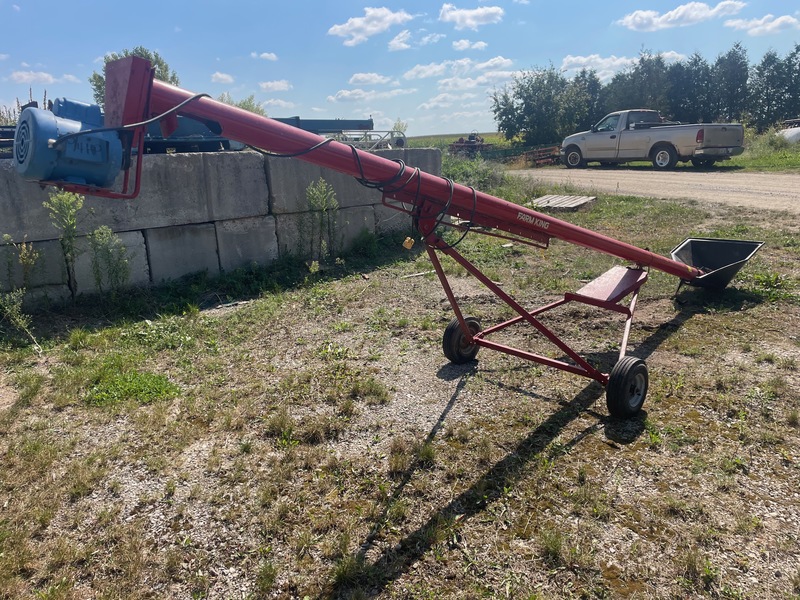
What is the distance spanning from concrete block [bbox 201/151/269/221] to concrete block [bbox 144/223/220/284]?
311mm

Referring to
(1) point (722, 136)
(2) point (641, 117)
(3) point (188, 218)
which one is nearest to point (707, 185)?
(1) point (722, 136)

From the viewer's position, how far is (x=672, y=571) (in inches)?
107

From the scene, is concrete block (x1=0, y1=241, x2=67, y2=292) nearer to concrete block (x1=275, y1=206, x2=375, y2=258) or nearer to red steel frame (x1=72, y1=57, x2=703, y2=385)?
concrete block (x1=275, y1=206, x2=375, y2=258)

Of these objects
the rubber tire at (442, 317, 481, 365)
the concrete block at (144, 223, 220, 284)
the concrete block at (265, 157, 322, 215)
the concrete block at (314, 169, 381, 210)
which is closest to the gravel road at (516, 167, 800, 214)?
the concrete block at (314, 169, 381, 210)

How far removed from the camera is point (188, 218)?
288 inches

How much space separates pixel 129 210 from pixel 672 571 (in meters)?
6.54

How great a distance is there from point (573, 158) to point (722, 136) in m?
5.64

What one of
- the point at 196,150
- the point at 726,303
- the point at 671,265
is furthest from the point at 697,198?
the point at 196,150

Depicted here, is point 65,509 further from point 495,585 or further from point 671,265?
point 671,265

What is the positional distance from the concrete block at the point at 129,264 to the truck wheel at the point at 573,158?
1869cm

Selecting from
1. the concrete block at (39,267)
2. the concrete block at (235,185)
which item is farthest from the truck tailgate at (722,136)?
the concrete block at (39,267)

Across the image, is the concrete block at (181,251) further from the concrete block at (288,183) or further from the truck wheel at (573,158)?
the truck wheel at (573,158)

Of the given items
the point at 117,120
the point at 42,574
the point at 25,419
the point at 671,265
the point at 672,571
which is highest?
the point at 117,120

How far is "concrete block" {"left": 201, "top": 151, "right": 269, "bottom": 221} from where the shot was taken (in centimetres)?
752
